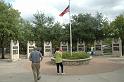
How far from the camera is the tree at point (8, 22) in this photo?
3002 cm

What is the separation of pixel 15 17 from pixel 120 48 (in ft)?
49.3

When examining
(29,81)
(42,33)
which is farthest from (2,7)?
(29,81)

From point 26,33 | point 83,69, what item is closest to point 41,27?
point 26,33

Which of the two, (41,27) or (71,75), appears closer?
(71,75)

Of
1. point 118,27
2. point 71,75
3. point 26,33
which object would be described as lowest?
point 71,75

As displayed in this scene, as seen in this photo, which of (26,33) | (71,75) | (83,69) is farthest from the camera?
(26,33)

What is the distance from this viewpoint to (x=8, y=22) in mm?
30562

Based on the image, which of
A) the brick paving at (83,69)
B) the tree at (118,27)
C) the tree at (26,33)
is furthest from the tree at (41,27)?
the brick paving at (83,69)

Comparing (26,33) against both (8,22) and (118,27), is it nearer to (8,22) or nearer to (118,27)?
(8,22)

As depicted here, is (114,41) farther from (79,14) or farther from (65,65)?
(65,65)

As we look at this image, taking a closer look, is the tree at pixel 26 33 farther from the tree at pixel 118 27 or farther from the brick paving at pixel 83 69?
the brick paving at pixel 83 69

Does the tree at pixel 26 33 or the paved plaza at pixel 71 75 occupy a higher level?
the tree at pixel 26 33

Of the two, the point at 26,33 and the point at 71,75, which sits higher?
the point at 26,33

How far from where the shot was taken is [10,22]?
30641mm
